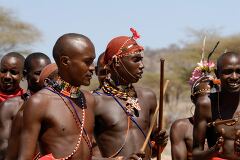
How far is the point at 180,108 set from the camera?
45656 millimetres

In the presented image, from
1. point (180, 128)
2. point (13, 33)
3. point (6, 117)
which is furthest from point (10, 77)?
point (13, 33)

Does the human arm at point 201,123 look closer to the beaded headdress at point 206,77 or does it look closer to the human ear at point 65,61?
the beaded headdress at point 206,77

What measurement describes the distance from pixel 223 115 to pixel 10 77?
3.10 m

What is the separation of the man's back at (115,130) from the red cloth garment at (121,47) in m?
0.45

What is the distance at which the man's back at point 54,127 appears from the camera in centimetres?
510

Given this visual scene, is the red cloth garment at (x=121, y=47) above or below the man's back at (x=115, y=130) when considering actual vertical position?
above

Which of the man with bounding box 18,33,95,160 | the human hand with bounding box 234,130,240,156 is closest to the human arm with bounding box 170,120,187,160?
the human hand with bounding box 234,130,240,156

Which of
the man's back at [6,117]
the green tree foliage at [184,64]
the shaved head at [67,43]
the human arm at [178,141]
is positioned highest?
the shaved head at [67,43]

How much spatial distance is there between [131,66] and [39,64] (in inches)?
77.4

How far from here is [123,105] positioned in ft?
21.6

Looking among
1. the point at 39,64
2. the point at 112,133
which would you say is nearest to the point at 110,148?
the point at 112,133

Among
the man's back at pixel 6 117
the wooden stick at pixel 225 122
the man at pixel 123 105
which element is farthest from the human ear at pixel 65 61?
the man's back at pixel 6 117

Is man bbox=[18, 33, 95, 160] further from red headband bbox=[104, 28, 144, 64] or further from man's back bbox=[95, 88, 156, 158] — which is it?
red headband bbox=[104, 28, 144, 64]

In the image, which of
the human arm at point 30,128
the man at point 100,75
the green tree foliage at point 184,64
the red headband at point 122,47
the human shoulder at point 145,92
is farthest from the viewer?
the green tree foliage at point 184,64
